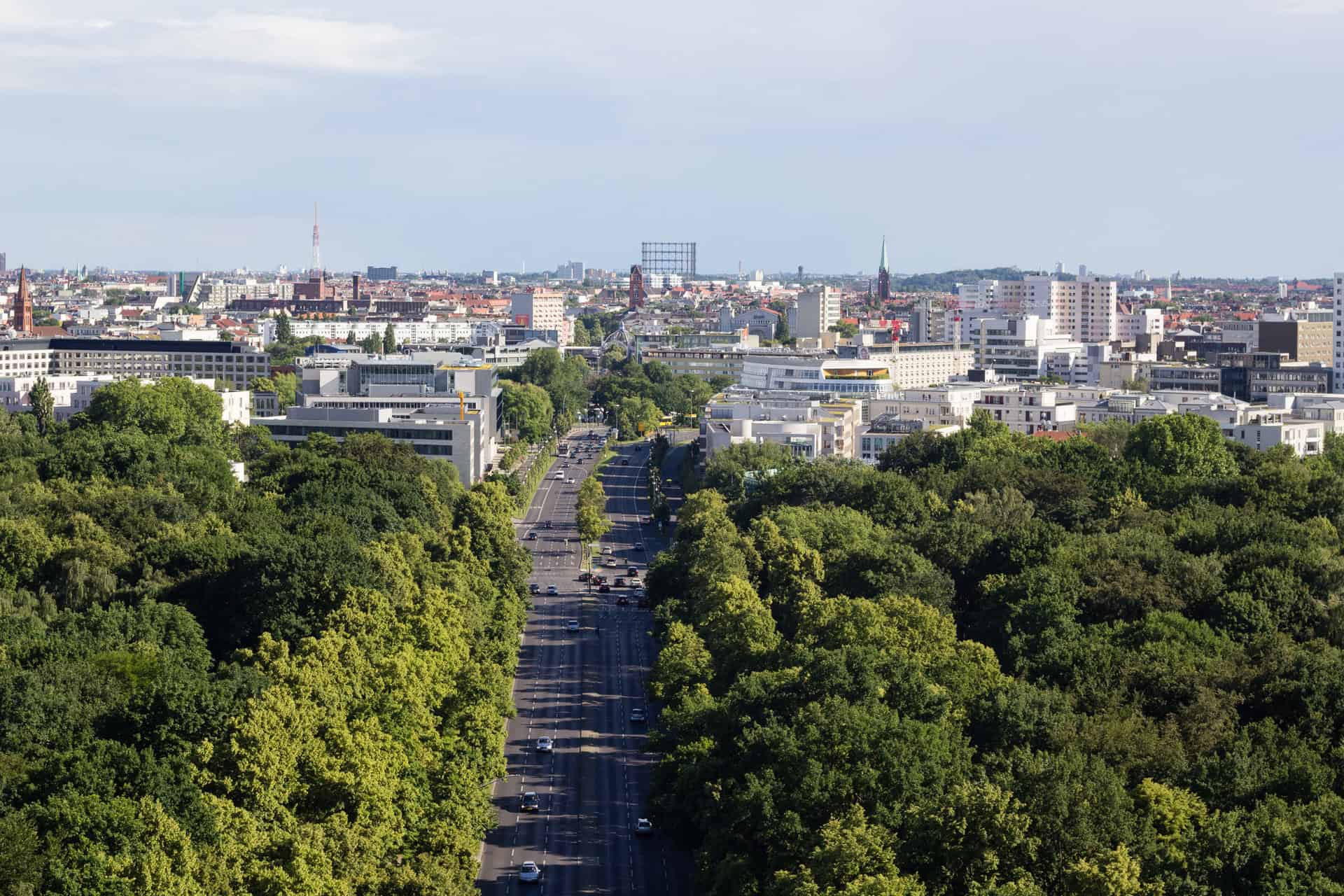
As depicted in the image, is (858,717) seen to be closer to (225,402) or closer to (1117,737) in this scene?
(1117,737)

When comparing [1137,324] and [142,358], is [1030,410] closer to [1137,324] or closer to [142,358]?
[142,358]

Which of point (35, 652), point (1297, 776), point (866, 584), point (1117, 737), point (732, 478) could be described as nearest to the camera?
point (1297, 776)

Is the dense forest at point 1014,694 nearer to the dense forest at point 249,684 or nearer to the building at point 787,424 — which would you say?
the dense forest at point 249,684

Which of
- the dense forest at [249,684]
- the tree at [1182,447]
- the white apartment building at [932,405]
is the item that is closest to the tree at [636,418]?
the white apartment building at [932,405]

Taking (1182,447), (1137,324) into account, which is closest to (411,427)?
(1182,447)

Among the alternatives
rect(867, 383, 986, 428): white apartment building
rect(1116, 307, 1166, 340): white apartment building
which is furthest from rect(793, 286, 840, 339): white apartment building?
rect(867, 383, 986, 428): white apartment building

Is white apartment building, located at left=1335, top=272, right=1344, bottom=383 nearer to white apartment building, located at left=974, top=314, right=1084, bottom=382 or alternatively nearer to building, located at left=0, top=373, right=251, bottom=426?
white apartment building, located at left=974, top=314, right=1084, bottom=382

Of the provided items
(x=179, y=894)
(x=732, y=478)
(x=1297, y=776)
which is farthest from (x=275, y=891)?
(x=732, y=478)
